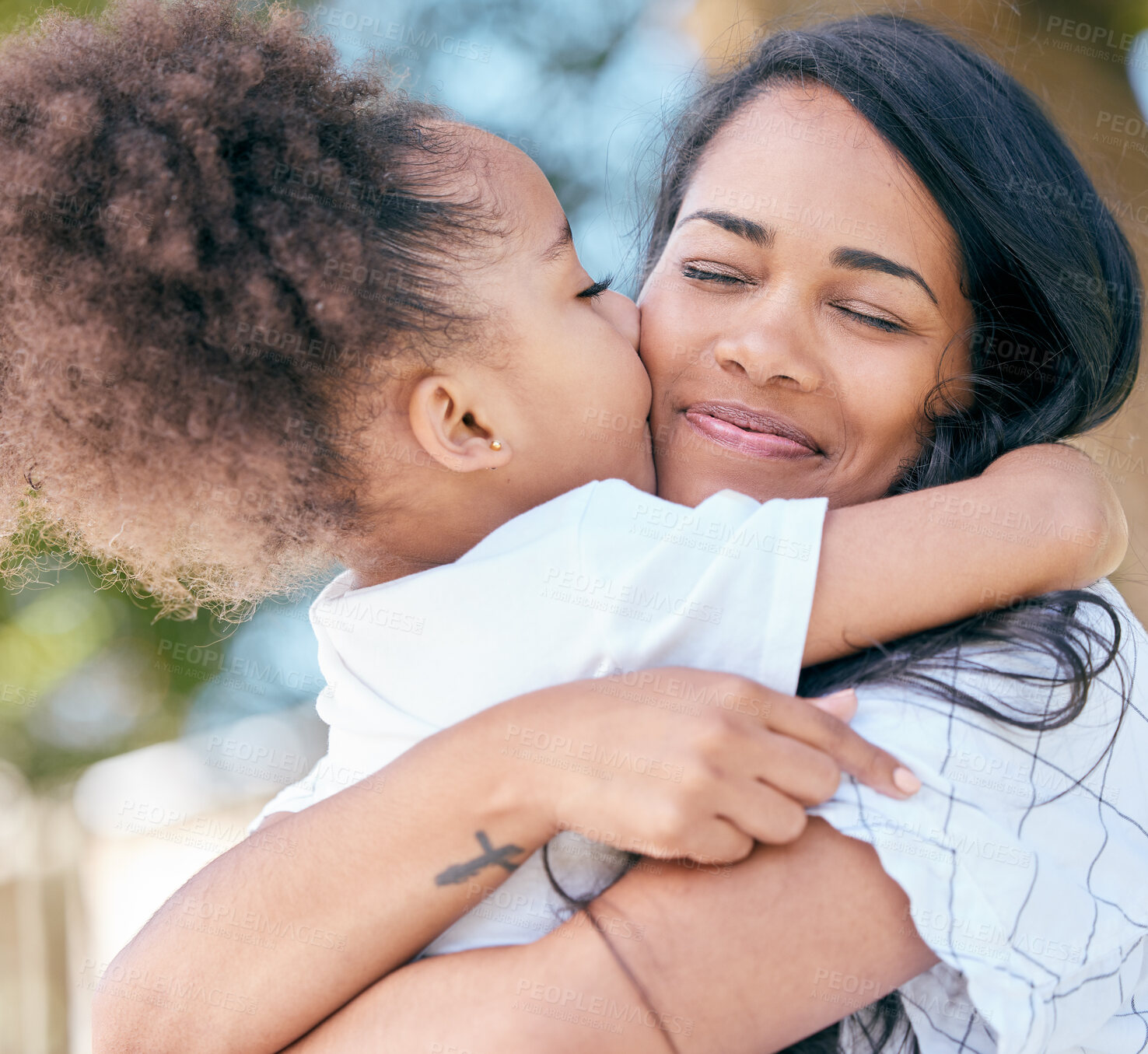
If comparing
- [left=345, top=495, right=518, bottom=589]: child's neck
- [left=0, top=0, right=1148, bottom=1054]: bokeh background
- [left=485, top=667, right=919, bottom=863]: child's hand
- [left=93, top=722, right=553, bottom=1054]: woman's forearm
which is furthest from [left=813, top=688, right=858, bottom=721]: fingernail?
[left=0, top=0, right=1148, bottom=1054]: bokeh background

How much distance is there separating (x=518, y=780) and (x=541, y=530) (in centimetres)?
39

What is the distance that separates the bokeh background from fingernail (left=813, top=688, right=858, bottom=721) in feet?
6.26

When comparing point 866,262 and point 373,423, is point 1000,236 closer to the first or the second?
point 866,262

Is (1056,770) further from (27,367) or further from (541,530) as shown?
(27,367)

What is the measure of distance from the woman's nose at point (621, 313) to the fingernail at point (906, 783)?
3.58 feet

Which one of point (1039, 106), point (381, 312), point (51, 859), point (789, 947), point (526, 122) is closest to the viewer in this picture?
point (789, 947)

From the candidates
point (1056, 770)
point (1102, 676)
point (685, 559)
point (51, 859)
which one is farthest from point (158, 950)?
point (51, 859)

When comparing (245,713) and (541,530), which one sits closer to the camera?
(541,530)

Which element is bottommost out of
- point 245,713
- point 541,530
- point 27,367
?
point 245,713

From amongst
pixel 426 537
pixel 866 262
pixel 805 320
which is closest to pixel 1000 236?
pixel 866 262

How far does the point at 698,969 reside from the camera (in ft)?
4.03

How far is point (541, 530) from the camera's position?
1537mm

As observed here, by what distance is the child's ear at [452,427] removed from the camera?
1.68 meters

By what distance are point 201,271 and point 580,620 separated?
0.75 m
